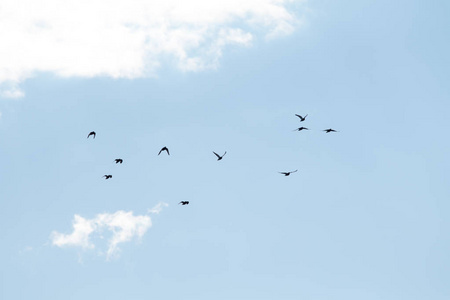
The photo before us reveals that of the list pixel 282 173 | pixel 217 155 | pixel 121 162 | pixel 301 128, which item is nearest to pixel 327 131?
pixel 301 128

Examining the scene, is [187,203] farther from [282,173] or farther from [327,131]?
[327,131]

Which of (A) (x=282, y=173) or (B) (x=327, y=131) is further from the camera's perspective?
(B) (x=327, y=131)

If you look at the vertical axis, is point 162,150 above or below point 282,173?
above

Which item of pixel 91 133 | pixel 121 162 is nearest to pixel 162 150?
pixel 121 162

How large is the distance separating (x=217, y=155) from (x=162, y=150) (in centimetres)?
1188

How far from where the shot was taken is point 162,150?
289 ft

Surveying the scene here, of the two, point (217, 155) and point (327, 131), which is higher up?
point (327, 131)

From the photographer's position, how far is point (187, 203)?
3383 inches

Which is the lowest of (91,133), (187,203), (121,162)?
(187,203)

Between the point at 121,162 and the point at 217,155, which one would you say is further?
the point at 121,162

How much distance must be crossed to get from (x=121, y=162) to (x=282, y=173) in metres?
27.5

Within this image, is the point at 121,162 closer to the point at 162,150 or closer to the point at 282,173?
the point at 162,150

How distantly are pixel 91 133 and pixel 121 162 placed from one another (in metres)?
8.00

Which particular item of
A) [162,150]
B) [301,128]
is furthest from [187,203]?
[301,128]
